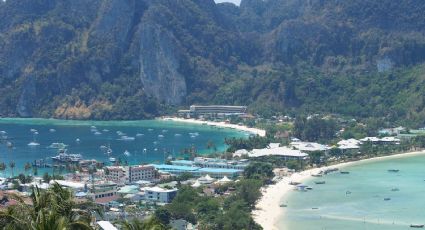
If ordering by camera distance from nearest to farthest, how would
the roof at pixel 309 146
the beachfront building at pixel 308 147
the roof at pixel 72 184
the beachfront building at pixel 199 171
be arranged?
the roof at pixel 72 184 < the beachfront building at pixel 199 171 < the beachfront building at pixel 308 147 < the roof at pixel 309 146

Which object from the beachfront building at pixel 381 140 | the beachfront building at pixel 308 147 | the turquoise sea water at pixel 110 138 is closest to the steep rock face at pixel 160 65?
the turquoise sea water at pixel 110 138

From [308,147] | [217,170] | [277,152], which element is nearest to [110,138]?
[308,147]

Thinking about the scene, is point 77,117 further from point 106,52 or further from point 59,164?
point 59,164

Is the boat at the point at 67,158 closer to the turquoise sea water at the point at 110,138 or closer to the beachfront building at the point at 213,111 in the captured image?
the turquoise sea water at the point at 110,138

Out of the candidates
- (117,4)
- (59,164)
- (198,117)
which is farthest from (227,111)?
(59,164)

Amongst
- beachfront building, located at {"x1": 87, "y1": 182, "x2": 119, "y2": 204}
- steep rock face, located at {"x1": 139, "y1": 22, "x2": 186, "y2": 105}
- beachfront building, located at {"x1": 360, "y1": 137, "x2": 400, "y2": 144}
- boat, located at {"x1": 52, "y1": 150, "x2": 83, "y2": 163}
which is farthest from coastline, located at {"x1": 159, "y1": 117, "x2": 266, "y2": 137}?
beachfront building, located at {"x1": 87, "y1": 182, "x2": 119, "y2": 204}

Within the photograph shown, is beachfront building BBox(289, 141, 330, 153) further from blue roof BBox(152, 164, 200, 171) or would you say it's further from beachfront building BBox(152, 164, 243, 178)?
blue roof BBox(152, 164, 200, 171)

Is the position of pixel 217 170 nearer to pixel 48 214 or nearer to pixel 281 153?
pixel 281 153
